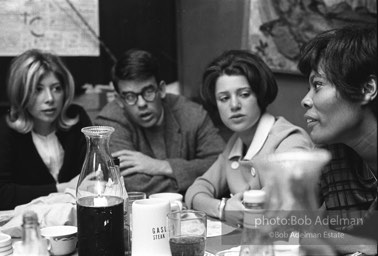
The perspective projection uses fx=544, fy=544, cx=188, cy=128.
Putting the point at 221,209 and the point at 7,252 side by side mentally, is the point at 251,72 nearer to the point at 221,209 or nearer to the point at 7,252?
the point at 221,209

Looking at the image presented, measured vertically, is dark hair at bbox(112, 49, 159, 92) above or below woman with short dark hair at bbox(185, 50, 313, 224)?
above

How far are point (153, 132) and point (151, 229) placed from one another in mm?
1266

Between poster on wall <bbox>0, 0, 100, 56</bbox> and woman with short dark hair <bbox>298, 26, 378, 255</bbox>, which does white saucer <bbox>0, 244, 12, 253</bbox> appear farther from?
poster on wall <bbox>0, 0, 100, 56</bbox>

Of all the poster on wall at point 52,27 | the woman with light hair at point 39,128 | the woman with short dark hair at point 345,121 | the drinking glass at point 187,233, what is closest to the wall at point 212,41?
the poster on wall at point 52,27

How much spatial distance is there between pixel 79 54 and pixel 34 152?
0.93 meters

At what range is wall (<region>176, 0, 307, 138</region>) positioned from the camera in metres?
2.57

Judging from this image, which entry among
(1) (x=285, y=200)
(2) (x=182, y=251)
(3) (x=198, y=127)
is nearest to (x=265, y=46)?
(3) (x=198, y=127)

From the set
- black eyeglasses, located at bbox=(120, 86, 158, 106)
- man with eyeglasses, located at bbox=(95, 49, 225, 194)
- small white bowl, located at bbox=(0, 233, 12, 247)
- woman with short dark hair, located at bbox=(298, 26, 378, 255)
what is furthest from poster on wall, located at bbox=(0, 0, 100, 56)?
woman with short dark hair, located at bbox=(298, 26, 378, 255)

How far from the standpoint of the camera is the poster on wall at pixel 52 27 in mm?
3049

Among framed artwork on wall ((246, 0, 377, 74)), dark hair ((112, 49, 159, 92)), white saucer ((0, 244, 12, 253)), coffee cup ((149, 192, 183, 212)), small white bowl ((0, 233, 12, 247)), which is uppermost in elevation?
framed artwork on wall ((246, 0, 377, 74))

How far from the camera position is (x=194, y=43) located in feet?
10.7

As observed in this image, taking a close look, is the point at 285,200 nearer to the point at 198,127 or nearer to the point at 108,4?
the point at 198,127

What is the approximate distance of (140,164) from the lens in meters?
2.36

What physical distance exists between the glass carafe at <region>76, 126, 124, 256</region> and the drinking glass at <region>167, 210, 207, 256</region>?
130mm
